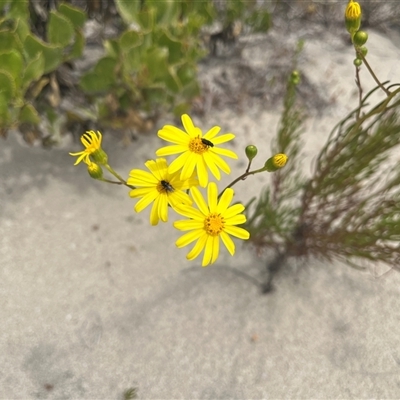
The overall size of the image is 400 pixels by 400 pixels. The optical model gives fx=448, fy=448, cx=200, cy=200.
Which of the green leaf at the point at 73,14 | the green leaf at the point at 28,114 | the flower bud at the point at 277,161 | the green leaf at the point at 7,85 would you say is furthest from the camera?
the green leaf at the point at 73,14

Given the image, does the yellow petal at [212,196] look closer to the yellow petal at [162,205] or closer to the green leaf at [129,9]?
the yellow petal at [162,205]

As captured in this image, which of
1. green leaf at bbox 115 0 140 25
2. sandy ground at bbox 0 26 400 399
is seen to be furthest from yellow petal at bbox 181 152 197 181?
green leaf at bbox 115 0 140 25

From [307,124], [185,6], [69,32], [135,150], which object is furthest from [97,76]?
[307,124]

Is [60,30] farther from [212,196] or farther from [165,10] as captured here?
[212,196]

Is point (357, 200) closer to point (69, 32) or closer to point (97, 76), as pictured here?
point (97, 76)

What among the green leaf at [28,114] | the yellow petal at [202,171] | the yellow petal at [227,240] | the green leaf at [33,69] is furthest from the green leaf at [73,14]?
the yellow petal at [227,240]

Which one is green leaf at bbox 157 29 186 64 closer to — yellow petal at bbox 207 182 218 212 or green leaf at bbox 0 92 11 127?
green leaf at bbox 0 92 11 127
